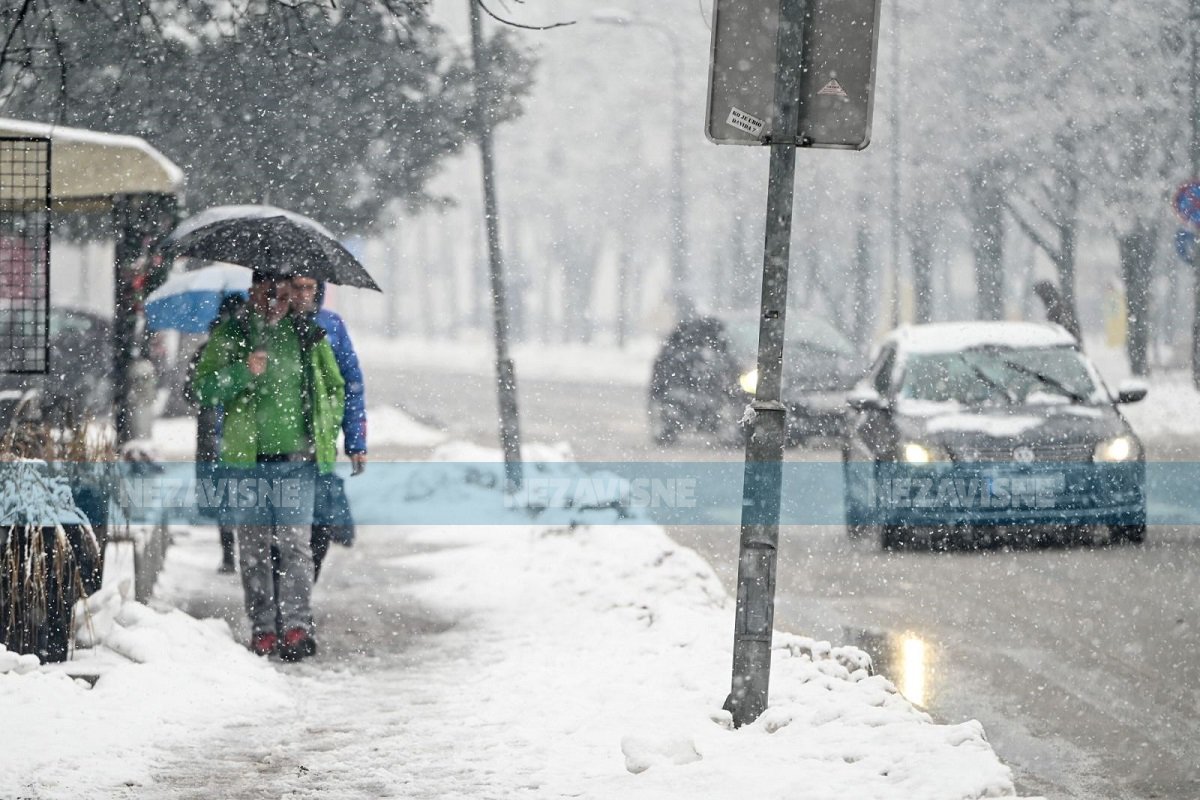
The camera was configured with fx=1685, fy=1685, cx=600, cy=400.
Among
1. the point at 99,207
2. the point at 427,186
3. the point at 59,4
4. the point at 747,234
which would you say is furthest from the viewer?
the point at 747,234

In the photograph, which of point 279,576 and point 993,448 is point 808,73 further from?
point 993,448

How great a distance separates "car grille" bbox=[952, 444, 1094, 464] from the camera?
37.8 feet

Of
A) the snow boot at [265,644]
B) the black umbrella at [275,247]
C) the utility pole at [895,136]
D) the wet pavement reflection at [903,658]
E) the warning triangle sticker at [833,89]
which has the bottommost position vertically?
the snow boot at [265,644]

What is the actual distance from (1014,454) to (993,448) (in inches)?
5.7

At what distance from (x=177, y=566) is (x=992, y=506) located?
5522 millimetres

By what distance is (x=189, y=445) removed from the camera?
21.5 metres

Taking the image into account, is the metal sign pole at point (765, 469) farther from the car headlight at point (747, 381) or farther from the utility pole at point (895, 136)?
the utility pole at point (895, 136)

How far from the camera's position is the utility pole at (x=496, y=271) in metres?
15.7

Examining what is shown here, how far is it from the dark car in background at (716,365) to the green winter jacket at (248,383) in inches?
550

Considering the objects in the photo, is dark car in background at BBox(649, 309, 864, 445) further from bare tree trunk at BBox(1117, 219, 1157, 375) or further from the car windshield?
bare tree trunk at BBox(1117, 219, 1157, 375)

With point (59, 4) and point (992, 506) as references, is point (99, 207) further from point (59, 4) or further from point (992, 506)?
point (992, 506)

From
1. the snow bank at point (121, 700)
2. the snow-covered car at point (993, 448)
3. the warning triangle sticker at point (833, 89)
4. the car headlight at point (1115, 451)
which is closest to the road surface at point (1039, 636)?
the snow-covered car at point (993, 448)

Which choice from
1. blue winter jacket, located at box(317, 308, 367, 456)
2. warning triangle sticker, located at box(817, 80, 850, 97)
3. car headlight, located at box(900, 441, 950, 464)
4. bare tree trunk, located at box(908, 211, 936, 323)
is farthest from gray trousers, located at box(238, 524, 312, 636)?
bare tree trunk, located at box(908, 211, 936, 323)

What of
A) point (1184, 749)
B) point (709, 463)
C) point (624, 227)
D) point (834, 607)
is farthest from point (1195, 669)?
point (624, 227)
